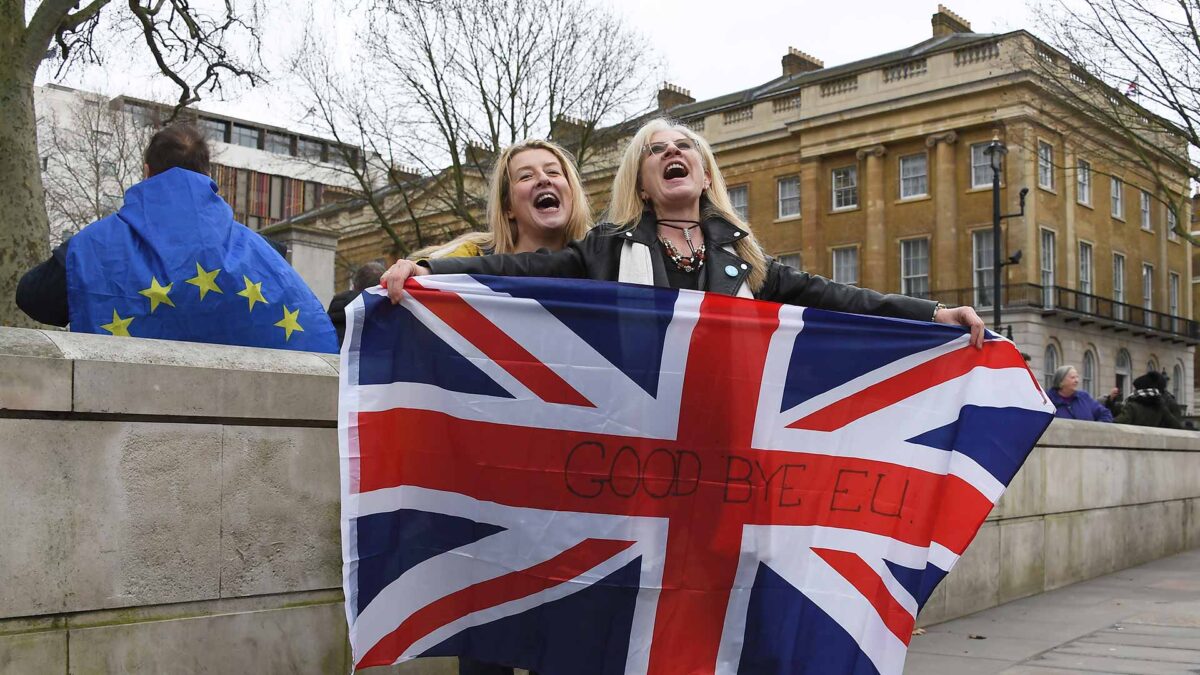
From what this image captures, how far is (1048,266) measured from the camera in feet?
144

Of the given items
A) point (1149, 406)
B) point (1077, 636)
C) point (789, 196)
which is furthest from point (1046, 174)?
point (1077, 636)

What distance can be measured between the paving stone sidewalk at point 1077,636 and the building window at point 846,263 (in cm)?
3874

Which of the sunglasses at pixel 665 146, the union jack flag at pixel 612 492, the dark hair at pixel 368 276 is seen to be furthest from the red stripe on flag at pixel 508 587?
the dark hair at pixel 368 276

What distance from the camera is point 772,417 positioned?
3740 mm

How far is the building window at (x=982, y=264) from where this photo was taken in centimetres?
4338

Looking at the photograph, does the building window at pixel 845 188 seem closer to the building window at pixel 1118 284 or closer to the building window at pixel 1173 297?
the building window at pixel 1118 284

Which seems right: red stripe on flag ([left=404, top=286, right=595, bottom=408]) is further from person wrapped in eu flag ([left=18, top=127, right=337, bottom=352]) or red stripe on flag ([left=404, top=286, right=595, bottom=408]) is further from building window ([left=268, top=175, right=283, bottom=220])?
building window ([left=268, top=175, right=283, bottom=220])

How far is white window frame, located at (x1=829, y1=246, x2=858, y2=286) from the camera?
156 feet

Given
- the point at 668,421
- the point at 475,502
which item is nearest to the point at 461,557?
the point at 475,502

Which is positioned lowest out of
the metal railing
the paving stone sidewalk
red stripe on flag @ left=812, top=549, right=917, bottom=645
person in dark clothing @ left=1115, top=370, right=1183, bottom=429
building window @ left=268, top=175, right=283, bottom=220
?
the paving stone sidewalk

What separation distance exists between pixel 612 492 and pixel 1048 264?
43.9m

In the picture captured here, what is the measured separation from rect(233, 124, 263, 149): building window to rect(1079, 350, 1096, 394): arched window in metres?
58.1

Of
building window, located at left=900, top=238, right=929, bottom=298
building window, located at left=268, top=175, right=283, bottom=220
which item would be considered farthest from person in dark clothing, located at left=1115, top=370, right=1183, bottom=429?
building window, located at left=268, top=175, right=283, bottom=220

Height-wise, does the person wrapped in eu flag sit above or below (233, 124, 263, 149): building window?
below
